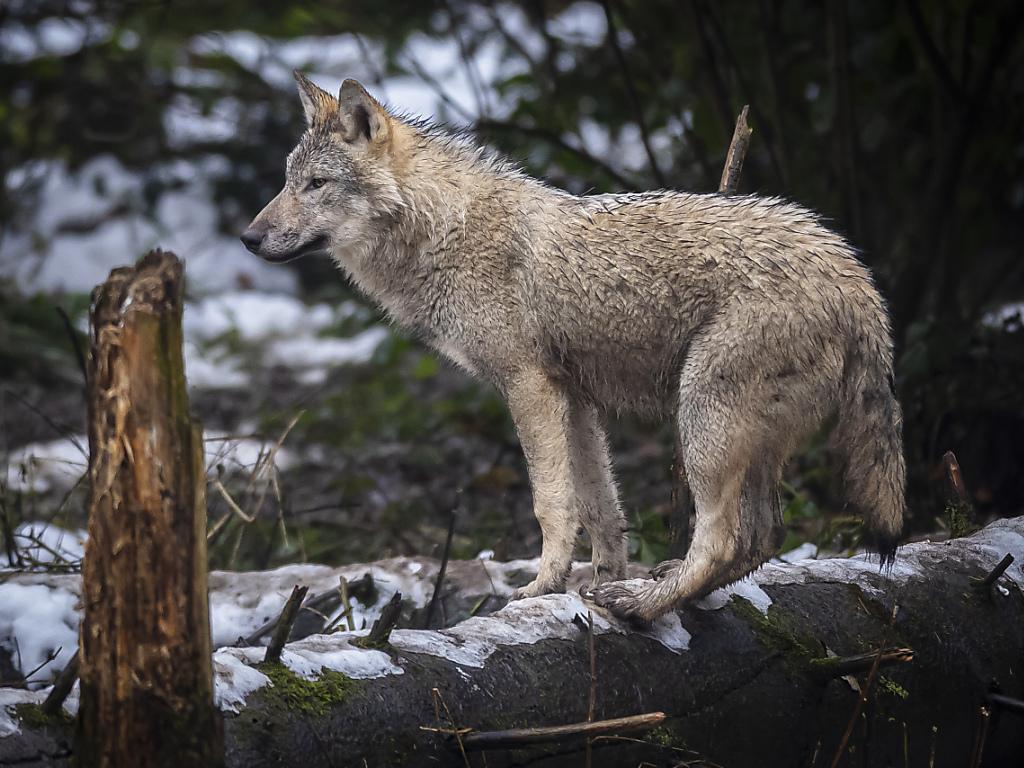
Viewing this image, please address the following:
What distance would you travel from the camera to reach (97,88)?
15.0 meters

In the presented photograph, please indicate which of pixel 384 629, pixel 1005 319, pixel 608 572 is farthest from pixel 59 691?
pixel 1005 319

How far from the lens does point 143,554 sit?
294 cm

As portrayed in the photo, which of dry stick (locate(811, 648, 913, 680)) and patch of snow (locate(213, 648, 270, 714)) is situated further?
dry stick (locate(811, 648, 913, 680))

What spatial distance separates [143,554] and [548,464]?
84.2 inches

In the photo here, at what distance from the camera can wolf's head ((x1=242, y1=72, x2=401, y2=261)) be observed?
5188 millimetres

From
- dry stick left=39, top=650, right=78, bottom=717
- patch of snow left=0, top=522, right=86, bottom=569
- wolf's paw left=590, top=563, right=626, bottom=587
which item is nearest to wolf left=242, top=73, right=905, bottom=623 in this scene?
wolf's paw left=590, top=563, right=626, bottom=587

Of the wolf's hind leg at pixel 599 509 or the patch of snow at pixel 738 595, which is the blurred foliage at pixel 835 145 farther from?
the patch of snow at pixel 738 595

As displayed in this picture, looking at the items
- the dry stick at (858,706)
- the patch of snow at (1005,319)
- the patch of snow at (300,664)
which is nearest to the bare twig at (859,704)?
the dry stick at (858,706)

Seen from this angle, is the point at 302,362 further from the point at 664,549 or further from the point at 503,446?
the point at 664,549

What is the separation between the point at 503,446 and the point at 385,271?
3.28 metres

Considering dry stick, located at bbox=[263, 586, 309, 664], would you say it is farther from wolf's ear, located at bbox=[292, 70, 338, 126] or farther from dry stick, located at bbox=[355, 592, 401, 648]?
wolf's ear, located at bbox=[292, 70, 338, 126]

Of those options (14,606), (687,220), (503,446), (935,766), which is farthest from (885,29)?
(14,606)

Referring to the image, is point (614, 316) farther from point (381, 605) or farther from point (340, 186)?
point (381, 605)

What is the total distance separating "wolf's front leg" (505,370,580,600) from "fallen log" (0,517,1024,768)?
606 millimetres
